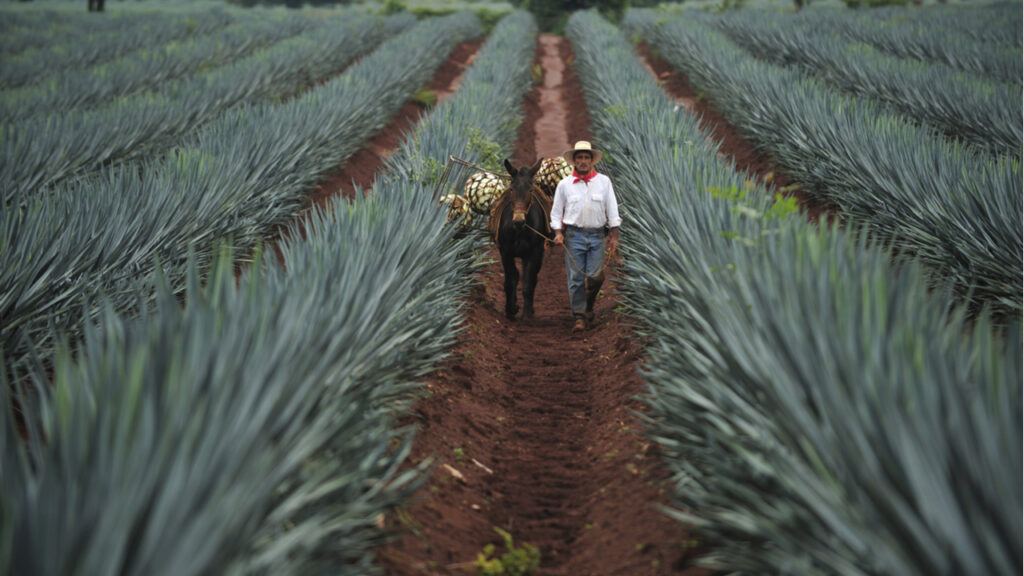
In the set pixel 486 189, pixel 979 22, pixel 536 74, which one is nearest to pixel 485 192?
pixel 486 189

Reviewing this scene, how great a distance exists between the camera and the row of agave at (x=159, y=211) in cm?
730

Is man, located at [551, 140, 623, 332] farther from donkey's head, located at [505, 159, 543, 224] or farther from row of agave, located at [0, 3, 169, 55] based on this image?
row of agave, located at [0, 3, 169, 55]

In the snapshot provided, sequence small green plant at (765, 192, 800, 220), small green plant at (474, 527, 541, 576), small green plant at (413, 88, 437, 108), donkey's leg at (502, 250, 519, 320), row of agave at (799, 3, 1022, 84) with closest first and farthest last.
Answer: small green plant at (474, 527, 541, 576)
small green plant at (765, 192, 800, 220)
donkey's leg at (502, 250, 519, 320)
row of agave at (799, 3, 1022, 84)
small green plant at (413, 88, 437, 108)

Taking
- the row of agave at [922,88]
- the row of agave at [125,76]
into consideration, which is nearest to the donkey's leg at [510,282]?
the row of agave at [922,88]

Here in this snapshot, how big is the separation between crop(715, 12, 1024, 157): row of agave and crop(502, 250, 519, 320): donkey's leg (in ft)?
19.3

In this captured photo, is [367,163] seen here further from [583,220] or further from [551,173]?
[583,220]

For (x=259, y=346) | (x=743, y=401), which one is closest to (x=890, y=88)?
(x=743, y=401)

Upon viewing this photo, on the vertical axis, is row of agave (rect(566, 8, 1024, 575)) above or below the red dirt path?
above

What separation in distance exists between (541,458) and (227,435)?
10.2 feet

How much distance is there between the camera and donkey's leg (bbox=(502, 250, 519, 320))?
9.23m

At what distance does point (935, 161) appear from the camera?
10.5m

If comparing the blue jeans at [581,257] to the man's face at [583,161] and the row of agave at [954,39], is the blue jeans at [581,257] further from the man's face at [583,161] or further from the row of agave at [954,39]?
the row of agave at [954,39]

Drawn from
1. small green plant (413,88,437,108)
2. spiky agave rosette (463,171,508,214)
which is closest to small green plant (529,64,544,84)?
small green plant (413,88,437,108)

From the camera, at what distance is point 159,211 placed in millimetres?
9016
